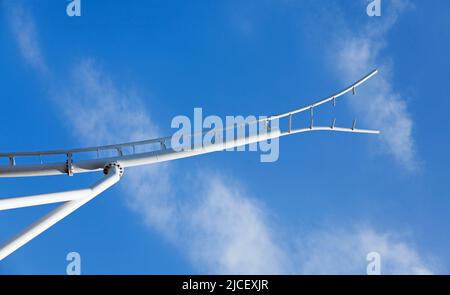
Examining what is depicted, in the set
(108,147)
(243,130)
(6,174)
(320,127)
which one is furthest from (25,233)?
(320,127)

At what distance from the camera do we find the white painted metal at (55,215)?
61.3 ft

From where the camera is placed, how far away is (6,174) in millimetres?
20250

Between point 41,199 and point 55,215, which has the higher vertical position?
point 55,215

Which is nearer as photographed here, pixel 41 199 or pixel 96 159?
pixel 41 199

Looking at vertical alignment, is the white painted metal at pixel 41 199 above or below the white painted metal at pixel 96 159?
below

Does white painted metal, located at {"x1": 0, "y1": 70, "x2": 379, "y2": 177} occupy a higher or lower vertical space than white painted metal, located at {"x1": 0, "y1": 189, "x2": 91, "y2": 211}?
higher

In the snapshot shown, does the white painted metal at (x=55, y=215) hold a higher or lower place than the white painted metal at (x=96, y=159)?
lower

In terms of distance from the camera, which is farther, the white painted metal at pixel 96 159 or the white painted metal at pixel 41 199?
the white painted metal at pixel 96 159

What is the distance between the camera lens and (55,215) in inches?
773

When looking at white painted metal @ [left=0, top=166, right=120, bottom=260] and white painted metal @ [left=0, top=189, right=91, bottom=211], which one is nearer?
white painted metal @ [left=0, top=189, right=91, bottom=211]

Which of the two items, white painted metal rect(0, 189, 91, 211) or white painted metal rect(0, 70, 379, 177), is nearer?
white painted metal rect(0, 189, 91, 211)

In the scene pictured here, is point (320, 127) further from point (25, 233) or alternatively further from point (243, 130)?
point (25, 233)

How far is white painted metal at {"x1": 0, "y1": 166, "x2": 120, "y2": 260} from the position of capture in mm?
18672
